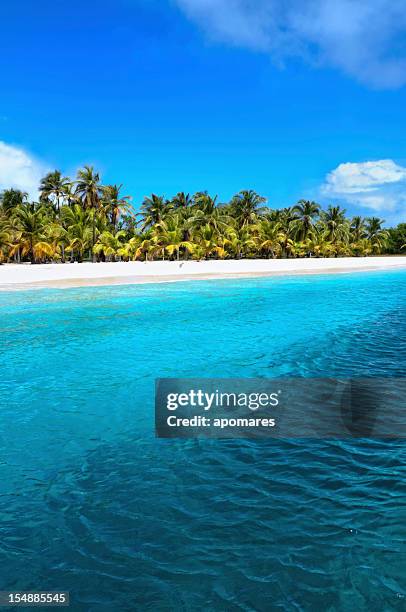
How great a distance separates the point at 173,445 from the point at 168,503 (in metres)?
1.50

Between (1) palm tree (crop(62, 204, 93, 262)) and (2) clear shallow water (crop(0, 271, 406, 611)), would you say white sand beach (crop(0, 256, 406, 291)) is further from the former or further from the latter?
(2) clear shallow water (crop(0, 271, 406, 611))

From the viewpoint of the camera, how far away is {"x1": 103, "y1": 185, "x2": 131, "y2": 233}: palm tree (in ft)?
197

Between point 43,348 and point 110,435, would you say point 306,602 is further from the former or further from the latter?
point 43,348

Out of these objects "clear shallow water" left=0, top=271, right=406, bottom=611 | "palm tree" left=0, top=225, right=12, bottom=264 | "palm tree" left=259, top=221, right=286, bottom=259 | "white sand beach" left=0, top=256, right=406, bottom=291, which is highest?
"palm tree" left=259, top=221, right=286, bottom=259

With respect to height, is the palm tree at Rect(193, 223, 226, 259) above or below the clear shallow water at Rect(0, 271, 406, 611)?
above

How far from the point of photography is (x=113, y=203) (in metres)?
60.4

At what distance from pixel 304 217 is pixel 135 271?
3738 centimetres

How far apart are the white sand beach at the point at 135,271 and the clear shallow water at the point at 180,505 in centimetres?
2242

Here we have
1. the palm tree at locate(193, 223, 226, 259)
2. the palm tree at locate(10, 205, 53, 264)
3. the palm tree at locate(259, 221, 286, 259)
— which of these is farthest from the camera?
the palm tree at locate(259, 221, 286, 259)

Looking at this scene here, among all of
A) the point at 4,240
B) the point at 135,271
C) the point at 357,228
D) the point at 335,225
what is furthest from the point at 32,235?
→ the point at 357,228

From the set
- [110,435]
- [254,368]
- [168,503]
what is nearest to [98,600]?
[168,503]

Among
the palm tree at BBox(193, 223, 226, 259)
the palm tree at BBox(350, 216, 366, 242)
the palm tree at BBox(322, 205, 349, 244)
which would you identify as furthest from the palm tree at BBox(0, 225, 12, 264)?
the palm tree at BBox(350, 216, 366, 242)

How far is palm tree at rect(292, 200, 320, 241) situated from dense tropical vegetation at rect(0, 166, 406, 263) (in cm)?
15

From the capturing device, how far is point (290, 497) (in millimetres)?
4711
